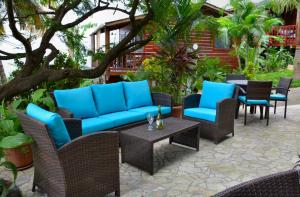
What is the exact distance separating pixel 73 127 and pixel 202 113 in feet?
7.99

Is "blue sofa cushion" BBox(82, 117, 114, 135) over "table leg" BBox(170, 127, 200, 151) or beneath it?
over

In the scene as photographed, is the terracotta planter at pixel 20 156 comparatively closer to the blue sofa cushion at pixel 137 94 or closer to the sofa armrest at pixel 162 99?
the blue sofa cushion at pixel 137 94

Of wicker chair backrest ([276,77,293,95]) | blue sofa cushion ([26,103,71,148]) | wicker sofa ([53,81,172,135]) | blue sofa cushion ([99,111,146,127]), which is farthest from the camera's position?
wicker chair backrest ([276,77,293,95])

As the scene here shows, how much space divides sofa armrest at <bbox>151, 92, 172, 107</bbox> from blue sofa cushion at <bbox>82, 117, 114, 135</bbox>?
1.49 meters

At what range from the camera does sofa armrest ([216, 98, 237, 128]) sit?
16.1 ft

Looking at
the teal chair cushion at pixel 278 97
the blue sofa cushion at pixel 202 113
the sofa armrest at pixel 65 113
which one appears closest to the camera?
the sofa armrest at pixel 65 113

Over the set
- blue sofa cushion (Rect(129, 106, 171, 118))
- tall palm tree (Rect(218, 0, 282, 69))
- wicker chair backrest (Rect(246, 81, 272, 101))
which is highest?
tall palm tree (Rect(218, 0, 282, 69))

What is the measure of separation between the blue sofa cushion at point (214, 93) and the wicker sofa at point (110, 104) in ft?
2.31

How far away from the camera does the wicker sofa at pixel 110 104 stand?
434cm

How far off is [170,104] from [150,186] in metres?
2.33

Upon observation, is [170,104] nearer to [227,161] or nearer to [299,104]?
[227,161]

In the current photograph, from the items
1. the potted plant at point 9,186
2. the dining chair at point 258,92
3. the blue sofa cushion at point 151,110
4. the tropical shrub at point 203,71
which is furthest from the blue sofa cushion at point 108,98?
the dining chair at point 258,92

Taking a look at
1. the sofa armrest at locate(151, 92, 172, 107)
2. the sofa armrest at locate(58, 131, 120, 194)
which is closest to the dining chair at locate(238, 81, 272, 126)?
the sofa armrest at locate(151, 92, 172, 107)

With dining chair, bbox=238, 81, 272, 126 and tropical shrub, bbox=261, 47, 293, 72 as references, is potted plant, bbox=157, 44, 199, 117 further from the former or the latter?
tropical shrub, bbox=261, 47, 293, 72
